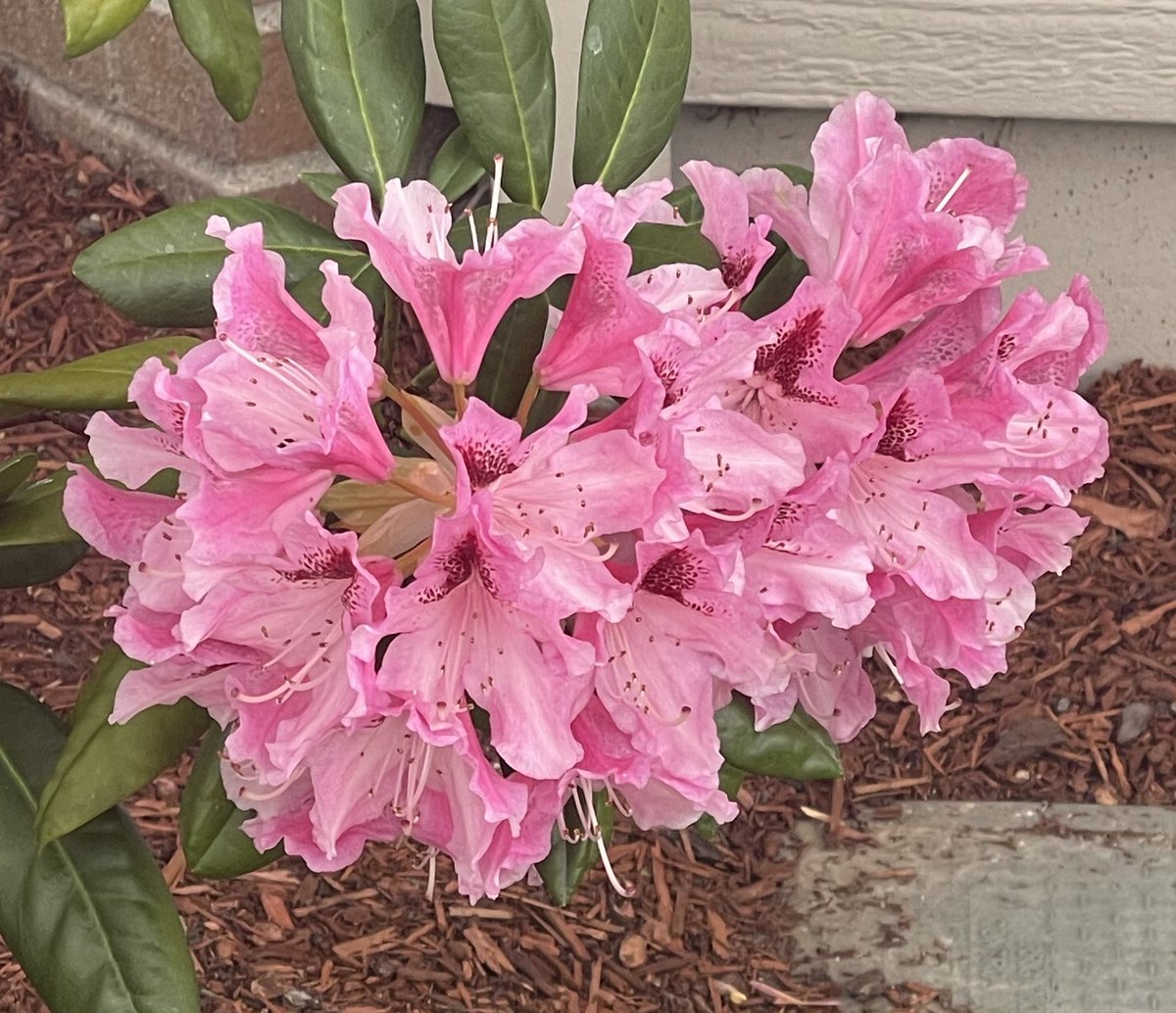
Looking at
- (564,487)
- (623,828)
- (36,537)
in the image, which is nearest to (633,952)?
(623,828)

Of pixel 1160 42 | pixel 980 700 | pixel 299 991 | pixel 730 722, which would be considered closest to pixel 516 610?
pixel 730 722

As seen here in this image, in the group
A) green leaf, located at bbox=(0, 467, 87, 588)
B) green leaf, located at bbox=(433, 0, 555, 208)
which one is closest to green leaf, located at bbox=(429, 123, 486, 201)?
green leaf, located at bbox=(433, 0, 555, 208)

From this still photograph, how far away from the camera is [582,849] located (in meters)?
0.90

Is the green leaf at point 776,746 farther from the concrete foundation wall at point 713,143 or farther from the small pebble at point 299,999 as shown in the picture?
the concrete foundation wall at point 713,143

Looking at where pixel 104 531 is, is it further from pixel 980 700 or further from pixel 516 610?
pixel 980 700

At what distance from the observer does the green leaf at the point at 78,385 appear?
2.48ft

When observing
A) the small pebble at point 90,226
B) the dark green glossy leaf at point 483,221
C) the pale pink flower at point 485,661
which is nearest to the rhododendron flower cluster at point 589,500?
the pale pink flower at point 485,661

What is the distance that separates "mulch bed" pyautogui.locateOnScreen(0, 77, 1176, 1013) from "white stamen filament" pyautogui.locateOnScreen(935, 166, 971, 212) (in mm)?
1109

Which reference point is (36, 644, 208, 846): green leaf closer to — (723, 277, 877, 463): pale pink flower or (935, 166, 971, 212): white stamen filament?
(723, 277, 877, 463): pale pink flower

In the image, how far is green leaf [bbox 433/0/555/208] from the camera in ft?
2.58

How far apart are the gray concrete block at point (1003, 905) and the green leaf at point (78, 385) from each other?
110cm

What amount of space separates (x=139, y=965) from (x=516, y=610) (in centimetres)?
37

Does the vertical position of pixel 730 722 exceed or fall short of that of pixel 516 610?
it falls short

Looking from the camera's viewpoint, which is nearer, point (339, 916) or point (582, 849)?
point (582, 849)
